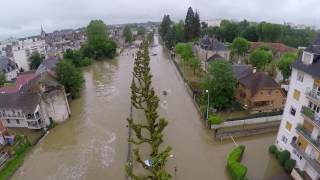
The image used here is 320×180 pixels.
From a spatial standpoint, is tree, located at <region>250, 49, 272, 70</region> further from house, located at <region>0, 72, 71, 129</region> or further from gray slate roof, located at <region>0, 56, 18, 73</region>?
gray slate roof, located at <region>0, 56, 18, 73</region>

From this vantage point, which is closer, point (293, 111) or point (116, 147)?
point (293, 111)

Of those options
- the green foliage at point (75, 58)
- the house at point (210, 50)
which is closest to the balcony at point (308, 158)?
the house at point (210, 50)

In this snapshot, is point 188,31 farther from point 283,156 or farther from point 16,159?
point 16,159

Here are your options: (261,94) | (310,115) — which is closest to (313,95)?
(310,115)

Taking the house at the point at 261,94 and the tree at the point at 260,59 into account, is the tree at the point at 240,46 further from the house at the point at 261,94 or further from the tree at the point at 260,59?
the house at the point at 261,94

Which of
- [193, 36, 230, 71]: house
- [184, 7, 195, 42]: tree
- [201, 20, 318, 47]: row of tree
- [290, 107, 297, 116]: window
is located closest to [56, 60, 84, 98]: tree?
[193, 36, 230, 71]: house

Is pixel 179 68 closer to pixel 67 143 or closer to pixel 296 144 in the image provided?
pixel 67 143

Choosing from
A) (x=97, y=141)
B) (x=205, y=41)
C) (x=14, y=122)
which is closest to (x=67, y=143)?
(x=97, y=141)
